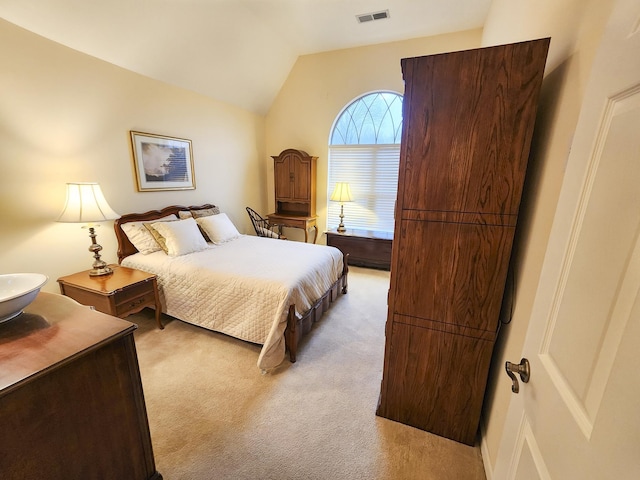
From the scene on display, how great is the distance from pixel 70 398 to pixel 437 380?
1.69 meters

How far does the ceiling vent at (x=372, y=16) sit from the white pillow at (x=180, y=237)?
10.7 ft

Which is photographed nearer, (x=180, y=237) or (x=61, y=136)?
(x=61, y=136)

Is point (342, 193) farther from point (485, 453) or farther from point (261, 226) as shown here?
point (485, 453)

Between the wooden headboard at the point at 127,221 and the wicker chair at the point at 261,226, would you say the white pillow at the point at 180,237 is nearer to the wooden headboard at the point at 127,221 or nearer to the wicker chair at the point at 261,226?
the wooden headboard at the point at 127,221

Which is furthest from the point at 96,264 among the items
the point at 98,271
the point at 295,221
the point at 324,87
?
the point at 324,87

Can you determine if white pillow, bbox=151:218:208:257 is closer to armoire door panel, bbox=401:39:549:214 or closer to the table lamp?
the table lamp

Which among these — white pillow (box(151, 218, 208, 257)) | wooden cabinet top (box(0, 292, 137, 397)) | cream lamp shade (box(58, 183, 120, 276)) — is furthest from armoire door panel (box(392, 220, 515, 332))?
cream lamp shade (box(58, 183, 120, 276))

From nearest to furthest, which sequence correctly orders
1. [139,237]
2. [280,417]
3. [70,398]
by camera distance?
[70,398], [280,417], [139,237]

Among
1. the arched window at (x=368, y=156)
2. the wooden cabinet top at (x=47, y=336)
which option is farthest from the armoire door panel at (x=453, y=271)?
the arched window at (x=368, y=156)

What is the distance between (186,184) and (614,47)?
155 inches

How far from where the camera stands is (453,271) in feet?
4.57

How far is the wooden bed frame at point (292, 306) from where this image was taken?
2.18m

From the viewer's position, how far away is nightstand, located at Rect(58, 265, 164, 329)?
2188 mm

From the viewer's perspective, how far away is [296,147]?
16.0 feet
